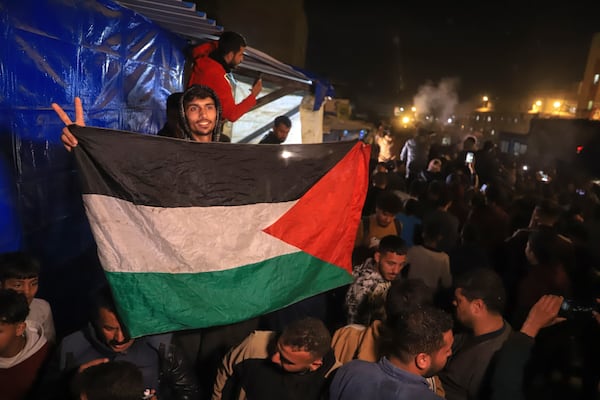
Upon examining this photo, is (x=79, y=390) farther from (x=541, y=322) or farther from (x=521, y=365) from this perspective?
(x=541, y=322)

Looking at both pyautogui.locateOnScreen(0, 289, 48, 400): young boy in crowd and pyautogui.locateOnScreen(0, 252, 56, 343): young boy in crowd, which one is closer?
pyautogui.locateOnScreen(0, 289, 48, 400): young boy in crowd

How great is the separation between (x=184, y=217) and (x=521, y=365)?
2.49 m

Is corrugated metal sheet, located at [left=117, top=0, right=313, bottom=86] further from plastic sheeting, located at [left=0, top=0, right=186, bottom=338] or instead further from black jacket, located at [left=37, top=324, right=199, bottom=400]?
black jacket, located at [left=37, top=324, right=199, bottom=400]

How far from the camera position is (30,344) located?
9.37 ft

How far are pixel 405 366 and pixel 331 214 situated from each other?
5.23 ft

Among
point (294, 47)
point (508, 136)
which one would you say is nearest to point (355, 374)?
point (294, 47)

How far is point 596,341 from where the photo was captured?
9.67ft

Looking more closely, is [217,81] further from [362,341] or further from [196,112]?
[362,341]

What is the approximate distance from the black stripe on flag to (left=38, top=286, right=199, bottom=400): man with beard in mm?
798

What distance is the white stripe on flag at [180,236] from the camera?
2768 mm

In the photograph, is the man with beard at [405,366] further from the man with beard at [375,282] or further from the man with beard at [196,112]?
the man with beard at [196,112]

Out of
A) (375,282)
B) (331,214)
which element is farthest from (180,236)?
(375,282)

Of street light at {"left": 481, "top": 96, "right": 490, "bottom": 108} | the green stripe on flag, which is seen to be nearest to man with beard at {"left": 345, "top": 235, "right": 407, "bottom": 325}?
the green stripe on flag

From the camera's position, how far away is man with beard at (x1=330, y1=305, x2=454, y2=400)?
7.86 ft
